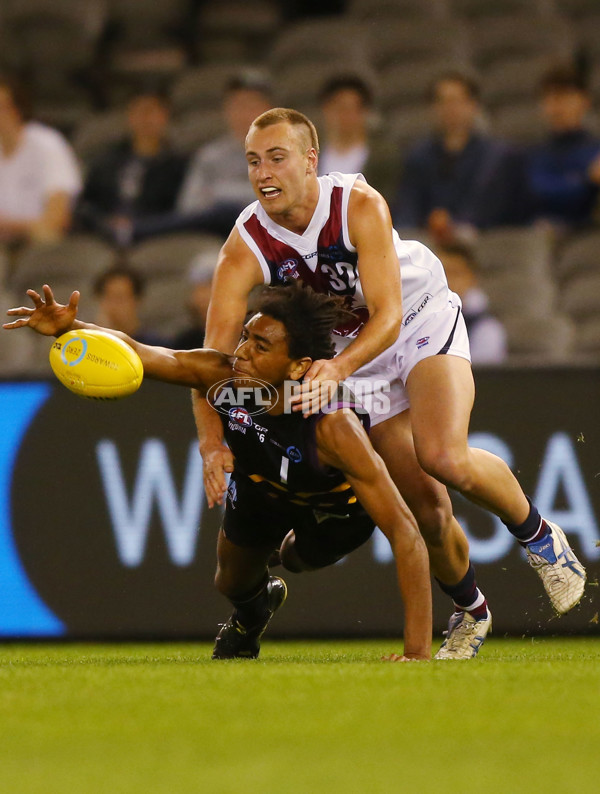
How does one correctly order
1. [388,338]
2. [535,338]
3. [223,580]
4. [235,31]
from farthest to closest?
[235,31]
[535,338]
[223,580]
[388,338]

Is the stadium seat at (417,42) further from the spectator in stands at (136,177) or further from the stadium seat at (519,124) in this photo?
the spectator in stands at (136,177)

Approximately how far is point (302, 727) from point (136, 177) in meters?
7.67

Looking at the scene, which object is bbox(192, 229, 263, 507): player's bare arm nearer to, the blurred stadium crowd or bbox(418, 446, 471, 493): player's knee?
bbox(418, 446, 471, 493): player's knee

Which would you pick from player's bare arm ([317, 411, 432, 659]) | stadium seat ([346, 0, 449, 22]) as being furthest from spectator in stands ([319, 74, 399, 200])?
player's bare arm ([317, 411, 432, 659])

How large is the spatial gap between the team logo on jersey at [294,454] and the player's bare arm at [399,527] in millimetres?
238

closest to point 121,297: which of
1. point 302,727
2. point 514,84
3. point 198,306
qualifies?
point 198,306

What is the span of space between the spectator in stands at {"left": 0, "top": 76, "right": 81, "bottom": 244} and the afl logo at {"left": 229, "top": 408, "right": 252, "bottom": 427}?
5690mm

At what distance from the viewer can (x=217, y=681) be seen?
4605 mm

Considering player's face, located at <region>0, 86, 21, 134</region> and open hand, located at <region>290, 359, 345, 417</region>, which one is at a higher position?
player's face, located at <region>0, 86, 21, 134</region>

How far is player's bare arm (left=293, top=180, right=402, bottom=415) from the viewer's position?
200 inches

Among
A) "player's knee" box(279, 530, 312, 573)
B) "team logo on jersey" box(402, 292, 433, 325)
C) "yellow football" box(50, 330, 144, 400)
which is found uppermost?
"team logo on jersey" box(402, 292, 433, 325)

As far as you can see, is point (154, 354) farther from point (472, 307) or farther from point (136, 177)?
point (136, 177)

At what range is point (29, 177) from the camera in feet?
35.6

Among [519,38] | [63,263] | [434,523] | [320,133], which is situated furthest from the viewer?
[519,38]
